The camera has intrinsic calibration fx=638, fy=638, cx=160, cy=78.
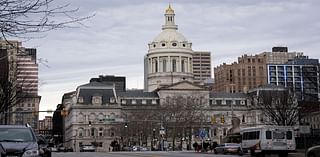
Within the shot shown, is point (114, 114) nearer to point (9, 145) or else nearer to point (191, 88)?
point (191, 88)

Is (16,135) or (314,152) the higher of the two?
(16,135)

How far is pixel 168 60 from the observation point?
181250 mm

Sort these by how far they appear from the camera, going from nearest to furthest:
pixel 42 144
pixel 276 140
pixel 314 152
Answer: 1. pixel 42 144
2. pixel 314 152
3. pixel 276 140

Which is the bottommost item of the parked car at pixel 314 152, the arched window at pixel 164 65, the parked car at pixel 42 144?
the parked car at pixel 314 152

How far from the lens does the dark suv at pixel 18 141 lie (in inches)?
795

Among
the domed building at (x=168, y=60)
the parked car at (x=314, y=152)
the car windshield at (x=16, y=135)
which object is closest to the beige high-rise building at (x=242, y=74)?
the domed building at (x=168, y=60)

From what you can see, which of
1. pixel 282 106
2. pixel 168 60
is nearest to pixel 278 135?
pixel 282 106

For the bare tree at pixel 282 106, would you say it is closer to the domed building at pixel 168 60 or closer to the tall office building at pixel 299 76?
the tall office building at pixel 299 76

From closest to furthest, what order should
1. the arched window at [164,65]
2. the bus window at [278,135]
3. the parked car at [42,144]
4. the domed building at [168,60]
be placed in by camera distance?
the parked car at [42,144]
the bus window at [278,135]
the domed building at [168,60]
the arched window at [164,65]

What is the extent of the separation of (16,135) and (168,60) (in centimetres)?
15982

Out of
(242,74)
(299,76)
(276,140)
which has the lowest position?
(276,140)

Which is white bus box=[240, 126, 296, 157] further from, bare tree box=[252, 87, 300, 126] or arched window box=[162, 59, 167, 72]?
arched window box=[162, 59, 167, 72]

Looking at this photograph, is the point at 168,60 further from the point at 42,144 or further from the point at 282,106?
the point at 42,144

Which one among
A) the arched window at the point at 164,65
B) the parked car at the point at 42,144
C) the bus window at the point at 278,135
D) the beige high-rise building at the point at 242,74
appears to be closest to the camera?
the parked car at the point at 42,144
